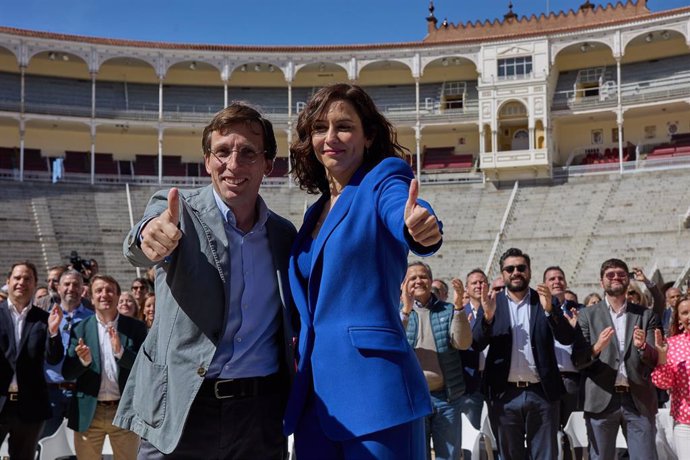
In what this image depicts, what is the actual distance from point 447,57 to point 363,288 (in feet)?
133

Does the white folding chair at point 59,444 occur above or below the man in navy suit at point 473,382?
below

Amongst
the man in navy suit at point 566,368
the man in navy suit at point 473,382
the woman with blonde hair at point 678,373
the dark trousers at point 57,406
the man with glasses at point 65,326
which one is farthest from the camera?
the dark trousers at point 57,406

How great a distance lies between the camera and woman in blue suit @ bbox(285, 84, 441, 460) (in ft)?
9.94

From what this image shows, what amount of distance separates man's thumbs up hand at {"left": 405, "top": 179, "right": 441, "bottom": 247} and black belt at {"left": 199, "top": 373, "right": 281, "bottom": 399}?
1.13m

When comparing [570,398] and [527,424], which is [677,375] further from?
[570,398]

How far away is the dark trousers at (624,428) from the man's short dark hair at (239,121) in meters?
5.68

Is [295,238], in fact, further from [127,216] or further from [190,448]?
[127,216]

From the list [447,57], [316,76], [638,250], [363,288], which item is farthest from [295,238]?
[316,76]

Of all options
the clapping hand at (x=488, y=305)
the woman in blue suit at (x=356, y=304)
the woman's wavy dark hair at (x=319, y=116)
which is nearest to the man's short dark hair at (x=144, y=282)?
the clapping hand at (x=488, y=305)

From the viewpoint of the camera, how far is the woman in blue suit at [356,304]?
9.94ft

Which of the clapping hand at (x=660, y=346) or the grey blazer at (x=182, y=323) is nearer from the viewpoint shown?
the grey blazer at (x=182, y=323)

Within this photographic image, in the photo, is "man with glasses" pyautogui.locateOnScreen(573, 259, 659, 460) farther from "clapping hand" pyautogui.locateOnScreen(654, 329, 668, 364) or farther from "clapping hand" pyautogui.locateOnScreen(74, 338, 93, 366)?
"clapping hand" pyautogui.locateOnScreen(74, 338, 93, 366)

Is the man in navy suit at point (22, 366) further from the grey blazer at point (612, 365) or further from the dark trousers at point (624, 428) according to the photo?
the dark trousers at point (624, 428)

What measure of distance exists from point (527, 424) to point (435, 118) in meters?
35.4
